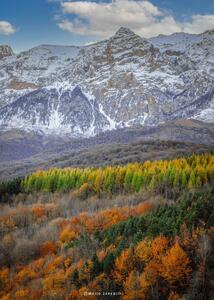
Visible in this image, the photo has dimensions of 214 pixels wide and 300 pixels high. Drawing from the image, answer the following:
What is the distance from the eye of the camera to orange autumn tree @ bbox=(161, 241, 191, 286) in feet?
145

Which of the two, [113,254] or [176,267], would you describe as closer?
[176,267]

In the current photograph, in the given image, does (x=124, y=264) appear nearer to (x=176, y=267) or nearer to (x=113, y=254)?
(x=113, y=254)

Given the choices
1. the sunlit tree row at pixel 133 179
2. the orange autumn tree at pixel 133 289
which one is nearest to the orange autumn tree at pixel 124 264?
the orange autumn tree at pixel 133 289

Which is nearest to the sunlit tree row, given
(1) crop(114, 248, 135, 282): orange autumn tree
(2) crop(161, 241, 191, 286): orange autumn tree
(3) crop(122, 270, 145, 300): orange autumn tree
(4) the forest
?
(4) the forest

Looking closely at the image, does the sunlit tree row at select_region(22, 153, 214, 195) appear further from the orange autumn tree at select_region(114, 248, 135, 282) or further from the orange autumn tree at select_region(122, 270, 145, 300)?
the orange autumn tree at select_region(122, 270, 145, 300)

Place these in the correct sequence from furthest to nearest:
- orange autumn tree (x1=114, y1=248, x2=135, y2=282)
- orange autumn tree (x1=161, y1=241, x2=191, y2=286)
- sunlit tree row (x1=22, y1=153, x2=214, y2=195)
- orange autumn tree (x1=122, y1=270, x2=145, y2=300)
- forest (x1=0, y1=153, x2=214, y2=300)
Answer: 1. sunlit tree row (x1=22, y1=153, x2=214, y2=195)
2. orange autumn tree (x1=114, y1=248, x2=135, y2=282)
3. forest (x1=0, y1=153, x2=214, y2=300)
4. orange autumn tree (x1=161, y1=241, x2=191, y2=286)
5. orange autumn tree (x1=122, y1=270, x2=145, y2=300)

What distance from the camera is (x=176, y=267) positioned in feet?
146

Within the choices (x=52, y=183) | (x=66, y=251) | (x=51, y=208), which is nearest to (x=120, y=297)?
(x=66, y=251)

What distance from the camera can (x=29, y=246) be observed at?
240 feet

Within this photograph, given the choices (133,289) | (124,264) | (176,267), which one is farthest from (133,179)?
(133,289)

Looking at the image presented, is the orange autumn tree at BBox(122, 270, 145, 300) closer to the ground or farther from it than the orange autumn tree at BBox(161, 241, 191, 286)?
closer to the ground

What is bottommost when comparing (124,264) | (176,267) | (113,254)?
(124,264)

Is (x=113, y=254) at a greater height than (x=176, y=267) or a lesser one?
lesser

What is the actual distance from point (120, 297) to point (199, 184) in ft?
245
